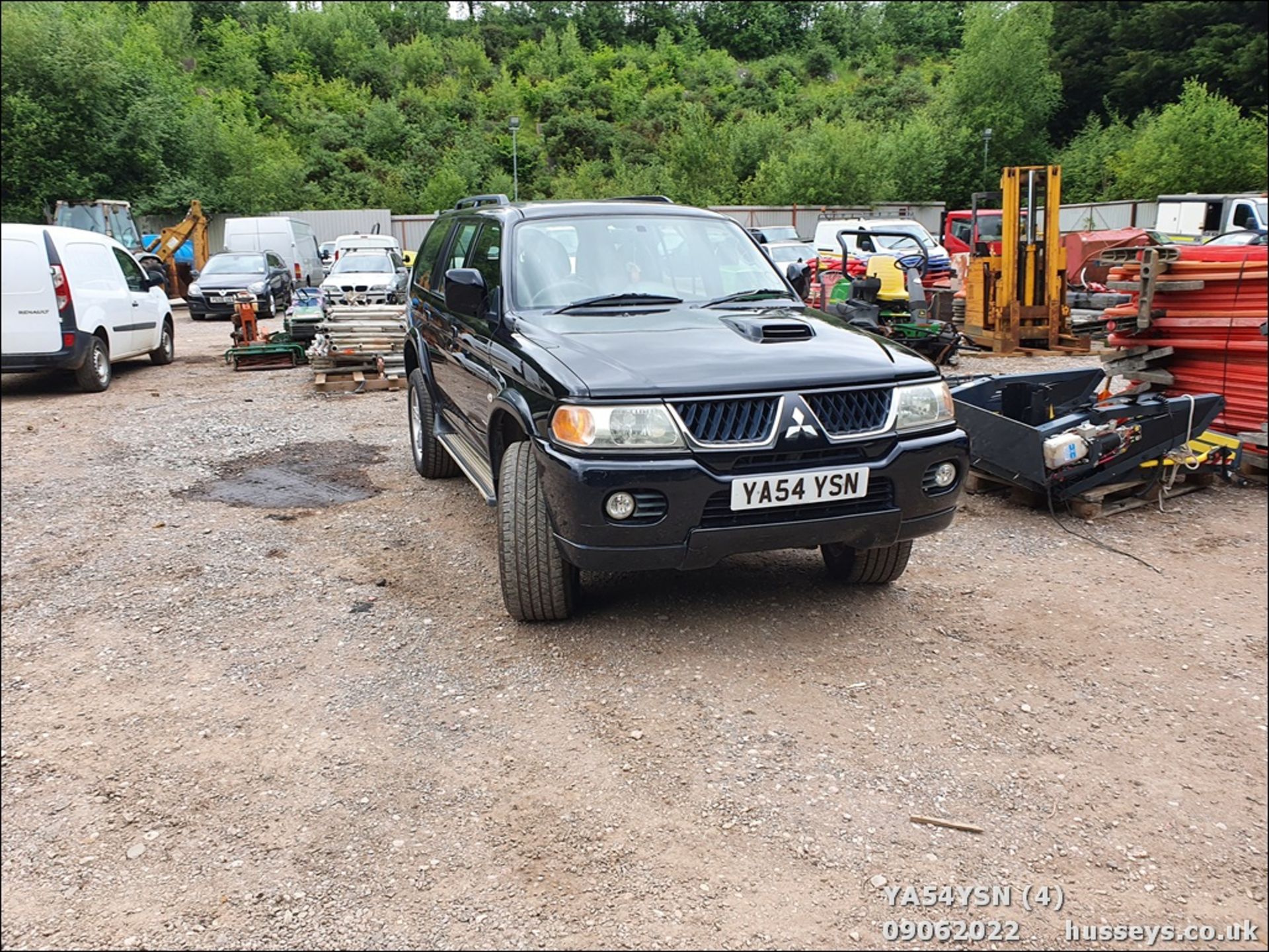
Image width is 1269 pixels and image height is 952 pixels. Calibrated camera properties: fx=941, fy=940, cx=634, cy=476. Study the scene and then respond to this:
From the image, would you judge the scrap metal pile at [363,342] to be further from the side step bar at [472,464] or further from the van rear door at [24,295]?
the van rear door at [24,295]

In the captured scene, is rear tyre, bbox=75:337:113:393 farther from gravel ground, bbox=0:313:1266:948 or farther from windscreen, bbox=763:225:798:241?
windscreen, bbox=763:225:798:241

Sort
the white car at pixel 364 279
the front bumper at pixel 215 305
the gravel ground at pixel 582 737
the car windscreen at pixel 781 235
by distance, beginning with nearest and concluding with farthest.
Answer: the gravel ground at pixel 582 737 < the white car at pixel 364 279 < the front bumper at pixel 215 305 < the car windscreen at pixel 781 235

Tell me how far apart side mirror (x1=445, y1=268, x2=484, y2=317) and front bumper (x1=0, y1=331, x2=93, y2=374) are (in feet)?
10.4

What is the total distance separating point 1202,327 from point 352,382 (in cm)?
835

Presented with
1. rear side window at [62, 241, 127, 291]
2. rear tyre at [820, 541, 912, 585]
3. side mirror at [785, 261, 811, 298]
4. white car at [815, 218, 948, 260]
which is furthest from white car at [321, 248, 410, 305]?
rear side window at [62, 241, 127, 291]

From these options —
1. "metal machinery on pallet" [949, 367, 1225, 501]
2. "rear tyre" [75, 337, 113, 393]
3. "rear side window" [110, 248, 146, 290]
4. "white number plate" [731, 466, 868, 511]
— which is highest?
"rear side window" [110, 248, 146, 290]

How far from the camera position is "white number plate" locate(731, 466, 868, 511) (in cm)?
347

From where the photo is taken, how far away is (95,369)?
1.54 m

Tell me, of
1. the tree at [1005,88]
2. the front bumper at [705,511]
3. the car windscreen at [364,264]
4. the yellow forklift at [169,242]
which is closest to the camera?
the front bumper at [705,511]

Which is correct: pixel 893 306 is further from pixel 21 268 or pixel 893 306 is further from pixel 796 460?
pixel 21 268

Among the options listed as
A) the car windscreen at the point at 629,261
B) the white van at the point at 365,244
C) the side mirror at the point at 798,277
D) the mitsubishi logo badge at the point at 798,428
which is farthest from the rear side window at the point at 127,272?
the white van at the point at 365,244

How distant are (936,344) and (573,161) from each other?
125 feet

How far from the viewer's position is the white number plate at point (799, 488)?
11.4 ft

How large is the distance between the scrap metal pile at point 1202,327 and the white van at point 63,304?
6.45m
